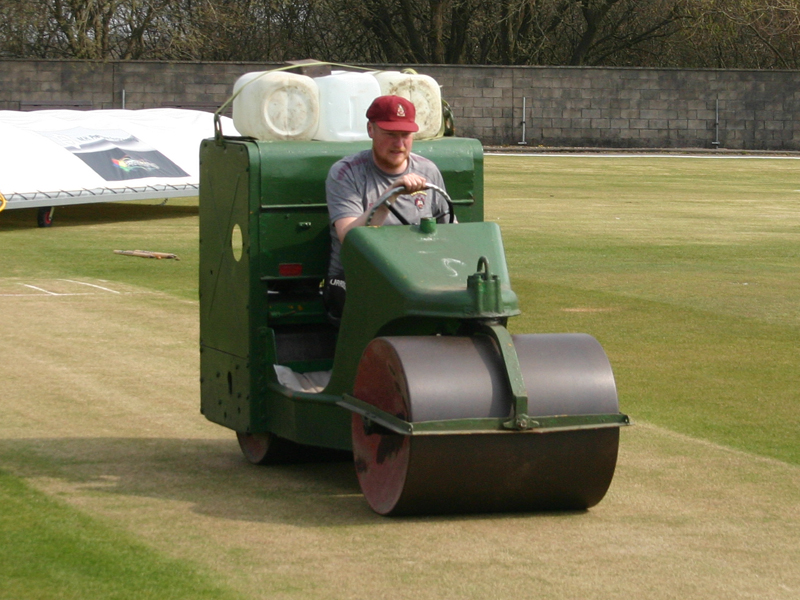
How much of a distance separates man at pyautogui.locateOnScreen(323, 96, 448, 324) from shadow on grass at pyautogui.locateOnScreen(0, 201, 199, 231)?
1322cm

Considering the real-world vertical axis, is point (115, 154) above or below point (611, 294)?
above

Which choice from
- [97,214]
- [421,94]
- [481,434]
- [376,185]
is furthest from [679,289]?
[97,214]

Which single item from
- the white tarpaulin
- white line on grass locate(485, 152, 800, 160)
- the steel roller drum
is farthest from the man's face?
white line on grass locate(485, 152, 800, 160)

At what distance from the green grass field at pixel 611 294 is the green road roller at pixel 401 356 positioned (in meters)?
0.29

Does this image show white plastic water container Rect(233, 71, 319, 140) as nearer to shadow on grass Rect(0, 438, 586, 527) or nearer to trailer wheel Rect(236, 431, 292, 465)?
trailer wheel Rect(236, 431, 292, 465)

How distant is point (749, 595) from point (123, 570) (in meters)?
2.03

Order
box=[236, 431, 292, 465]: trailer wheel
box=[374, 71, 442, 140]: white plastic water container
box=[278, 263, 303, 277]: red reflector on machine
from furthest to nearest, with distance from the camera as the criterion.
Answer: box=[374, 71, 442, 140]: white plastic water container
box=[236, 431, 292, 465]: trailer wheel
box=[278, 263, 303, 277]: red reflector on machine

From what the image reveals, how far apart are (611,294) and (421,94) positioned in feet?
19.3

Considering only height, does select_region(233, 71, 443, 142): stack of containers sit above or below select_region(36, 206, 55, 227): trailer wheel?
above

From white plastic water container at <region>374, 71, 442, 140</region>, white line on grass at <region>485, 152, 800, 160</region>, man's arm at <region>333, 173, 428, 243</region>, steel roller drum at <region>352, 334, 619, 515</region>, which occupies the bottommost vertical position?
steel roller drum at <region>352, 334, 619, 515</region>

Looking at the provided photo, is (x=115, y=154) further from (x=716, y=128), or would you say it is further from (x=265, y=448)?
(x=716, y=128)

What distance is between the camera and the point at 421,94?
6566mm

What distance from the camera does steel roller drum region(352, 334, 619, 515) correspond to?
4926 millimetres

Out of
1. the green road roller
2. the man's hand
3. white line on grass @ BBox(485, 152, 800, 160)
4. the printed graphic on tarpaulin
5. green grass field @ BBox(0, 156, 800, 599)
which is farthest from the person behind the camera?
Result: white line on grass @ BBox(485, 152, 800, 160)
